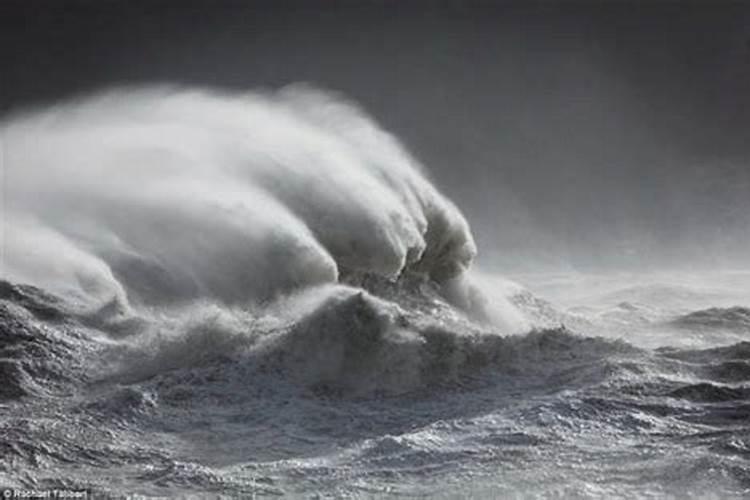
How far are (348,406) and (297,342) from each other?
4.79 ft

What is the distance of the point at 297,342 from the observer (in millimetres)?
12133

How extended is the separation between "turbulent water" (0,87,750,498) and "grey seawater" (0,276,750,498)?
3 centimetres

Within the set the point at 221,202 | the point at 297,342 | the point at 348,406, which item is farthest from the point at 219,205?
the point at 348,406

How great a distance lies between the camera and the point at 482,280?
1978 centimetres

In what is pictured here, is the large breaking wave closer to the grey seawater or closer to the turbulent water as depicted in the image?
the turbulent water

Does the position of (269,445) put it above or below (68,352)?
below

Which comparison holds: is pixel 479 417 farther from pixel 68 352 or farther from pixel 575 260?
pixel 575 260

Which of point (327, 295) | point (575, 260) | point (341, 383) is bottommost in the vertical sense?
point (341, 383)

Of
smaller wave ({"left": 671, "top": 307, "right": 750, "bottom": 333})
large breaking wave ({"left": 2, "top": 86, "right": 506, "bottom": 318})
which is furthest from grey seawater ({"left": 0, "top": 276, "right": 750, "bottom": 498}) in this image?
smaller wave ({"left": 671, "top": 307, "right": 750, "bottom": 333})

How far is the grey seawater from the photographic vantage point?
28.8ft

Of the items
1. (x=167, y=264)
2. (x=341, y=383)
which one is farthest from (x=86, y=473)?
(x=167, y=264)

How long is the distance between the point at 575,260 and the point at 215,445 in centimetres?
3551

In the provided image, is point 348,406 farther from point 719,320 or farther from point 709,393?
point 719,320

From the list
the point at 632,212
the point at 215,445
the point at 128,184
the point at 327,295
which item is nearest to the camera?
the point at 215,445
